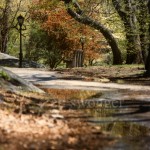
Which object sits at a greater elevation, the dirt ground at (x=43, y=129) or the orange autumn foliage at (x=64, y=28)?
the orange autumn foliage at (x=64, y=28)

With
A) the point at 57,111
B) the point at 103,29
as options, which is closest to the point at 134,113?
the point at 57,111

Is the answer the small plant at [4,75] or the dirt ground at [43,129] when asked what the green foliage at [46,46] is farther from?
the dirt ground at [43,129]

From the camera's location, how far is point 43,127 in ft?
23.4

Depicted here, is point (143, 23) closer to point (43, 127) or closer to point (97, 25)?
point (97, 25)

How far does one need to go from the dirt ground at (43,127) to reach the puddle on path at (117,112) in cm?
22

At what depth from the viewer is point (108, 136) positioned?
673 centimetres

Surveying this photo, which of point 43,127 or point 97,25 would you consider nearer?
point 43,127

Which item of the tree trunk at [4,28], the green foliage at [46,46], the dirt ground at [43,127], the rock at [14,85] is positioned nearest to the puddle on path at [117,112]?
the dirt ground at [43,127]

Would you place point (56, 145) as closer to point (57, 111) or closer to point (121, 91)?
point (57, 111)

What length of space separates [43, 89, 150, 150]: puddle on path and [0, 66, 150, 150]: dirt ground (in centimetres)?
22

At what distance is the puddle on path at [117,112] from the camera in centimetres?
667

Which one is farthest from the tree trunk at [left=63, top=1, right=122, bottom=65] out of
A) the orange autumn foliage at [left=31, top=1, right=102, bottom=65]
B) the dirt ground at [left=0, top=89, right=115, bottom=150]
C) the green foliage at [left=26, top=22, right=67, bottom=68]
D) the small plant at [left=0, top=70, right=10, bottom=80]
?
the dirt ground at [left=0, top=89, right=115, bottom=150]

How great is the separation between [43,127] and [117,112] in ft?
8.81

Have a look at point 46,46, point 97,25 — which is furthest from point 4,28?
point 97,25
